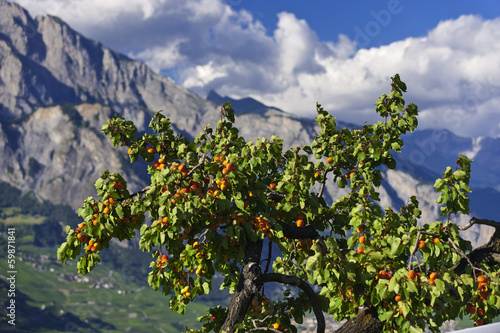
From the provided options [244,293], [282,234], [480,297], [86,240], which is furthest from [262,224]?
[480,297]

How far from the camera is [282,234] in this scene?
445 inches

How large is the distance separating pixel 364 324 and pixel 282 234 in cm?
310

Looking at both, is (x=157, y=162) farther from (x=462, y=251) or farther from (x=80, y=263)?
(x=462, y=251)

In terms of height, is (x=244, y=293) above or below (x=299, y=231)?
below

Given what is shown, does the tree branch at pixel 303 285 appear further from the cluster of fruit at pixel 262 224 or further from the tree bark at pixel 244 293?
the cluster of fruit at pixel 262 224

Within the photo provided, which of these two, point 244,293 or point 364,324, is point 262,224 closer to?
point 244,293

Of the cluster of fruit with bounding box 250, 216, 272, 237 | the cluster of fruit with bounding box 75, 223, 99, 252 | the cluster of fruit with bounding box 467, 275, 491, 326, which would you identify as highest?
the cluster of fruit with bounding box 250, 216, 272, 237

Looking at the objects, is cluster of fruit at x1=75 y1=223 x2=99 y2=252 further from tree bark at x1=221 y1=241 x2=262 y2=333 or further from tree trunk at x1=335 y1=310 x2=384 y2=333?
tree trunk at x1=335 y1=310 x2=384 y2=333

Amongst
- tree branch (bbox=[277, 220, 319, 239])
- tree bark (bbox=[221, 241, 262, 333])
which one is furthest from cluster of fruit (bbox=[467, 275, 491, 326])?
tree bark (bbox=[221, 241, 262, 333])

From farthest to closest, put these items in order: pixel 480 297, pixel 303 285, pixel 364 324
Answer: pixel 480 297 < pixel 364 324 < pixel 303 285

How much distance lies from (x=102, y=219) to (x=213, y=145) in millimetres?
4031

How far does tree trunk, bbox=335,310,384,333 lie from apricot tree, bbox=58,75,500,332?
0.03 m

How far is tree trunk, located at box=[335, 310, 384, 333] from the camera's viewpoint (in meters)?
11.6

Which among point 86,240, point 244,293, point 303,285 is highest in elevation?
point 86,240
